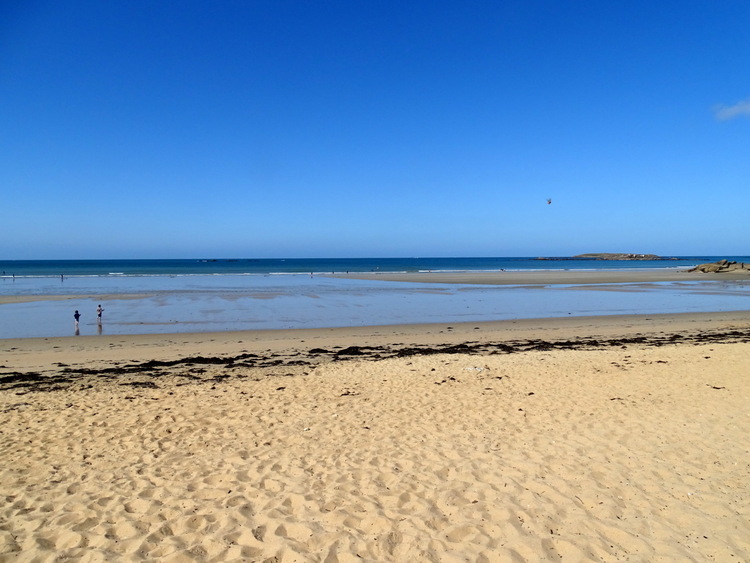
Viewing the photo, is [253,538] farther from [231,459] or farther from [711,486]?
[711,486]

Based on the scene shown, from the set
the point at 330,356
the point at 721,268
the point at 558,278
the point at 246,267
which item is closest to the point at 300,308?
the point at 330,356

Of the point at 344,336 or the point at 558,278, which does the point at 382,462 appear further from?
the point at 558,278

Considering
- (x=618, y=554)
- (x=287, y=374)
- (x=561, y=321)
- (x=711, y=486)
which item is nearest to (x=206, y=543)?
(x=618, y=554)

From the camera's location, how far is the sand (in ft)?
13.9

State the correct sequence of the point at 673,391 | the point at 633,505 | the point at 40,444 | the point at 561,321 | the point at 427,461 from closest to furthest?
1. the point at 633,505
2. the point at 427,461
3. the point at 40,444
4. the point at 673,391
5. the point at 561,321

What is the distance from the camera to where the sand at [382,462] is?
4230 millimetres

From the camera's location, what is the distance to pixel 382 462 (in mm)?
5902

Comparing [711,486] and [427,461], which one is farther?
[427,461]

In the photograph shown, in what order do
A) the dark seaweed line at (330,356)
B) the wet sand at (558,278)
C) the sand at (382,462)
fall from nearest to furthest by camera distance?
the sand at (382,462), the dark seaweed line at (330,356), the wet sand at (558,278)

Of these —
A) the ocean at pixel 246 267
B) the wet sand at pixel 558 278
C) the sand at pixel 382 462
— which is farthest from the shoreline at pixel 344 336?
the ocean at pixel 246 267

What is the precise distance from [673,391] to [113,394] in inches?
423

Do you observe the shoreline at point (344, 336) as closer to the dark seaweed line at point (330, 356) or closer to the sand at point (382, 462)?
the dark seaweed line at point (330, 356)

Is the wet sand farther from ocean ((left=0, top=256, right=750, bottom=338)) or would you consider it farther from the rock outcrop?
ocean ((left=0, top=256, right=750, bottom=338))

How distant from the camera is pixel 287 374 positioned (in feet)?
36.7
